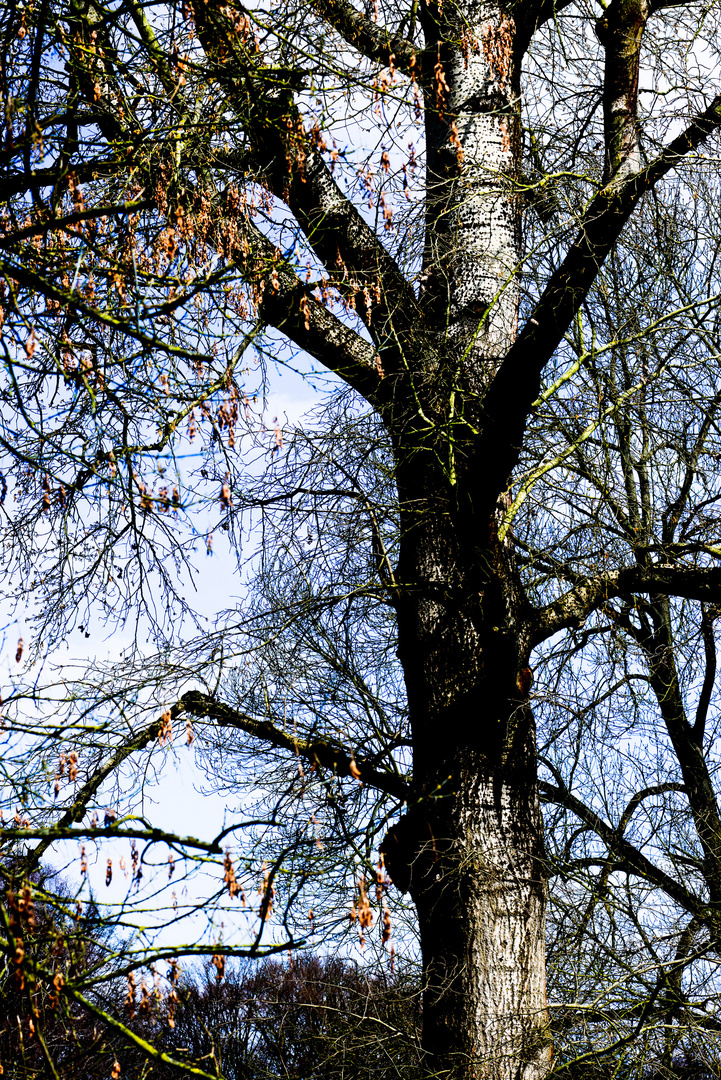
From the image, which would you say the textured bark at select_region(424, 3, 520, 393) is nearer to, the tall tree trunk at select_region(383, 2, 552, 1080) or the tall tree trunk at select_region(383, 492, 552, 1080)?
the tall tree trunk at select_region(383, 2, 552, 1080)

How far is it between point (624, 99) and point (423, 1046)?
4.67m

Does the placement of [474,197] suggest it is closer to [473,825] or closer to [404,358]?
[404,358]

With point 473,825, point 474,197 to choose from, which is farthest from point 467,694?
point 474,197

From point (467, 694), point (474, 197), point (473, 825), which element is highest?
point (474, 197)

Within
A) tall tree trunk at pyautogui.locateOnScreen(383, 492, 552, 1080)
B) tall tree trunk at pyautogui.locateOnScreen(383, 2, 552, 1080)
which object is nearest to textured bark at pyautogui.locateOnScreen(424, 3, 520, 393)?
tall tree trunk at pyautogui.locateOnScreen(383, 2, 552, 1080)

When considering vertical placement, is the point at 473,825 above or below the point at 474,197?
below

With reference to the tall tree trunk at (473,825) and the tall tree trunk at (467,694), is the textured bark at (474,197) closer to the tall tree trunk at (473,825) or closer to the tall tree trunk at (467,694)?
the tall tree trunk at (467,694)

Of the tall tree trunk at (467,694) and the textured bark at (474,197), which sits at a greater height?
the textured bark at (474,197)

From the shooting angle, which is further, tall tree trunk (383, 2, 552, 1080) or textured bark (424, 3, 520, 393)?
textured bark (424, 3, 520, 393)

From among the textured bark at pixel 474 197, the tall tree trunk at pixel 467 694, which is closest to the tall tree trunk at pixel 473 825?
the tall tree trunk at pixel 467 694

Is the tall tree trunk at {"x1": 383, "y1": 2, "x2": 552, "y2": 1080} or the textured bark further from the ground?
the textured bark

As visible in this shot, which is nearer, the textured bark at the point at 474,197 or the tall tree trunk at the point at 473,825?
the tall tree trunk at the point at 473,825

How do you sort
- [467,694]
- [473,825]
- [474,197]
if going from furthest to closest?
[474,197], [467,694], [473,825]

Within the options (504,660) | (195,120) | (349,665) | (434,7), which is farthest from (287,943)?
(434,7)
